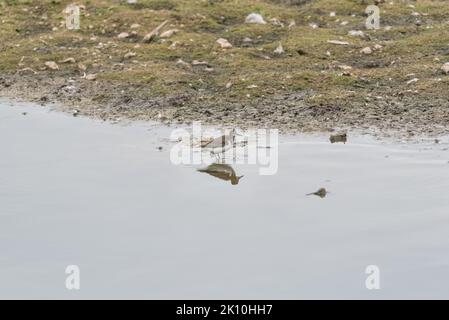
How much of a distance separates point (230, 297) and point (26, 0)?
11087mm

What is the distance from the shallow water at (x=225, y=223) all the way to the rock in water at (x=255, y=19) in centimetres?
478

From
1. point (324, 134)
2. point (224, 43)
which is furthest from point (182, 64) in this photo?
point (324, 134)

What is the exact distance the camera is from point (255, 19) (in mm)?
13172

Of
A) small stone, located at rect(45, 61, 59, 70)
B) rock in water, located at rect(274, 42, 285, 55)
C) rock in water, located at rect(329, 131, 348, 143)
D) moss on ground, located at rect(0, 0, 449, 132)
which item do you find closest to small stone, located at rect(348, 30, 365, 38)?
moss on ground, located at rect(0, 0, 449, 132)

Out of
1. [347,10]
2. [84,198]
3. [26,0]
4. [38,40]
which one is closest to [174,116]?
[84,198]

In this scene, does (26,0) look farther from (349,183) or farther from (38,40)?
(349,183)

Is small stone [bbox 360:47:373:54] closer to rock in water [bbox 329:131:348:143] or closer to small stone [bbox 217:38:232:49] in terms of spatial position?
small stone [bbox 217:38:232:49]

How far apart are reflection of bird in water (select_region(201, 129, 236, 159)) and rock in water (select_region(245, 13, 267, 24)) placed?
505cm

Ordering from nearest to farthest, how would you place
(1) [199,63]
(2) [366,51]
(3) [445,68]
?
(3) [445,68]
(1) [199,63]
(2) [366,51]

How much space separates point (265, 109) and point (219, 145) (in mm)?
1646

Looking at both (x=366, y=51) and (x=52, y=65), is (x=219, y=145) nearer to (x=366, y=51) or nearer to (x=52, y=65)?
(x=366, y=51)

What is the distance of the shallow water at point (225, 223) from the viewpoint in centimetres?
548

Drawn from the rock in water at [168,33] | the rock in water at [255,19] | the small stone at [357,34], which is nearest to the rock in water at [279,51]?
the small stone at [357,34]

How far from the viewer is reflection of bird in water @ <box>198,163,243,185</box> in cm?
755
